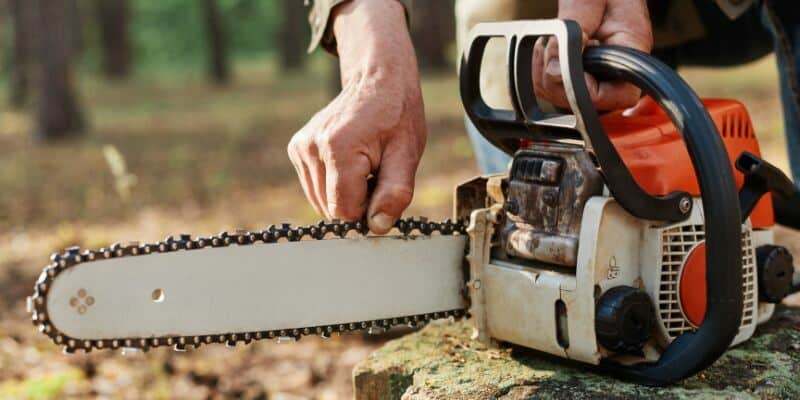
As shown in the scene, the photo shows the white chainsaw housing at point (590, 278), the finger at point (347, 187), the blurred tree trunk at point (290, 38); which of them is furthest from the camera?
the blurred tree trunk at point (290, 38)

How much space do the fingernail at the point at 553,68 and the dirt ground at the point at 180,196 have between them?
1495 millimetres

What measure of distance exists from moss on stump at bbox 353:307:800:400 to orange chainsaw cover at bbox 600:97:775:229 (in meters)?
0.33

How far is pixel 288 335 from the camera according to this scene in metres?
1.66

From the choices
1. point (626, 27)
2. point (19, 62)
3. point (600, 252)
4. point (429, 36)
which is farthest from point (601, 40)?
point (19, 62)

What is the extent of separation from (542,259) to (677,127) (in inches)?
12.6

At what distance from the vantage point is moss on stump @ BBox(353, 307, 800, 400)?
154 centimetres

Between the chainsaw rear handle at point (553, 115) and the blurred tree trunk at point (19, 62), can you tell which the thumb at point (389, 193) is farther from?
the blurred tree trunk at point (19, 62)

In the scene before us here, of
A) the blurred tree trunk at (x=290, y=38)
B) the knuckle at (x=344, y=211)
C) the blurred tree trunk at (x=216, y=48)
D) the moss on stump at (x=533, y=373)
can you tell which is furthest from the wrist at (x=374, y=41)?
the blurred tree trunk at (x=290, y=38)

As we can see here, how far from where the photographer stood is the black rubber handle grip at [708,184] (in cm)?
133

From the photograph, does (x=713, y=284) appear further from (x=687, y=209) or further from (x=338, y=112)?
(x=338, y=112)

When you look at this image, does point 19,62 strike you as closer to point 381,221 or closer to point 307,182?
point 307,182

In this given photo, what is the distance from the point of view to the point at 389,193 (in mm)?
1581

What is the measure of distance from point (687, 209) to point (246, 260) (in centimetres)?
75

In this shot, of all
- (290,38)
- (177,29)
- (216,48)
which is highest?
(177,29)
